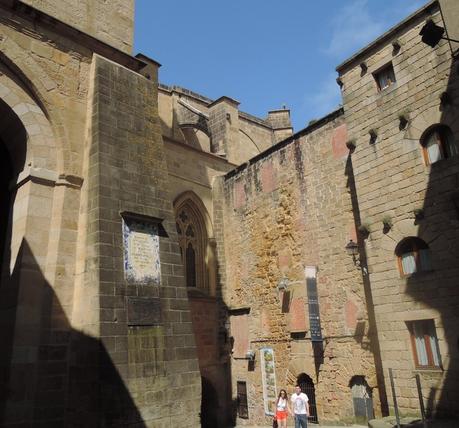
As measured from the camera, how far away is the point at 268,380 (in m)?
11.4


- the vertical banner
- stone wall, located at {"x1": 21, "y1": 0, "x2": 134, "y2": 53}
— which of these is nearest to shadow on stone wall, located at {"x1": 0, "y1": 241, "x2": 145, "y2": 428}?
stone wall, located at {"x1": 21, "y1": 0, "x2": 134, "y2": 53}

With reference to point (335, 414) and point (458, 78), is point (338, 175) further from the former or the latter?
point (335, 414)

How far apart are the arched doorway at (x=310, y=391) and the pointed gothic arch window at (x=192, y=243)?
387 centimetres

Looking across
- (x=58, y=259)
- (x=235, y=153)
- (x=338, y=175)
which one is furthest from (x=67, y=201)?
(x=235, y=153)

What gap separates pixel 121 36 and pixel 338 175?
574 centimetres

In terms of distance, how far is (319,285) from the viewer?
1040 cm

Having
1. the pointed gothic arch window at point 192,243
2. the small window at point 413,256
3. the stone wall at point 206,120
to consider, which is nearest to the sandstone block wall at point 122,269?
the small window at point 413,256

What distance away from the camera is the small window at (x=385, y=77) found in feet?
29.1

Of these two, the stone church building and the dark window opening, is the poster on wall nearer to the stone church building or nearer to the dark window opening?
the stone church building

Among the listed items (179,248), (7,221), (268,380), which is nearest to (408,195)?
(179,248)

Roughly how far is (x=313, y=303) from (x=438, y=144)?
4504 millimetres

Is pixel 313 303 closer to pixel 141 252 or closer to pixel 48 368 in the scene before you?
pixel 141 252

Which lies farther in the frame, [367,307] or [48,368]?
[367,307]

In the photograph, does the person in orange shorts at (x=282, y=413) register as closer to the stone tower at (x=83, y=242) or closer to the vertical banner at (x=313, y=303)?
the vertical banner at (x=313, y=303)
